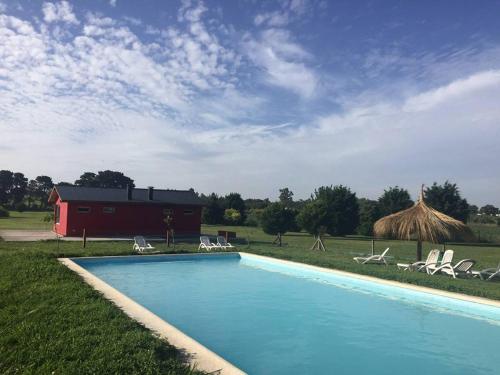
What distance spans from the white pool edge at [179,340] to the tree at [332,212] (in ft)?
86.2

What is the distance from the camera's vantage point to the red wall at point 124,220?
82.8 feet

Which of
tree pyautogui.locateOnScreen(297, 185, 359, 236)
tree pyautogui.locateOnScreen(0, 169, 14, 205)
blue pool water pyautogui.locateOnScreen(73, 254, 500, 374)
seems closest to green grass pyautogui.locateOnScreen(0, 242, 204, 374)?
blue pool water pyautogui.locateOnScreen(73, 254, 500, 374)

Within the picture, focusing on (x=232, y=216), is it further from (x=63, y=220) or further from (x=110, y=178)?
(x=110, y=178)

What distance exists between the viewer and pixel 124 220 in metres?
26.8

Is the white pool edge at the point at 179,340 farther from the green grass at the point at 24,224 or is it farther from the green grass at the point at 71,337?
the green grass at the point at 24,224

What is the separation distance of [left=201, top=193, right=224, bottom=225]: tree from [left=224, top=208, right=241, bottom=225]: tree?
473mm

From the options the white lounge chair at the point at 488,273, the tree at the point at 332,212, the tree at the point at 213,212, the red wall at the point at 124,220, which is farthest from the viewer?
the tree at the point at 213,212

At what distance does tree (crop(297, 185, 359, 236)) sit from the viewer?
34719 millimetres

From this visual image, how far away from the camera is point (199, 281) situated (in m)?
14.0

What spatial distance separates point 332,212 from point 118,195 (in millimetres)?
18248

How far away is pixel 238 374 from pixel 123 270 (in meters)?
10.9

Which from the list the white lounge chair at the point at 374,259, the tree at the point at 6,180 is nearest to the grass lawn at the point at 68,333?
the white lounge chair at the point at 374,259

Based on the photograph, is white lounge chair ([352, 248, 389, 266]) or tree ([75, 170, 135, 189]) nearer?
white lounge chair ([352, 248, 389, 266])

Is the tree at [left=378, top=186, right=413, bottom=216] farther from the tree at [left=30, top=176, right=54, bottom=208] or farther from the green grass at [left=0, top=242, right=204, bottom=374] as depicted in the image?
the tree at [left=30, top=176, right=54, bottom=208]
